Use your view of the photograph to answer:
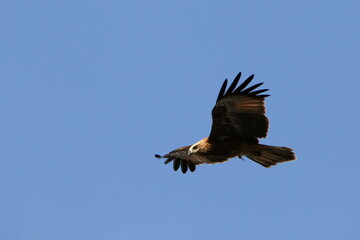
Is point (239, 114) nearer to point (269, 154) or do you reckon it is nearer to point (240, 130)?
point (240, 130)

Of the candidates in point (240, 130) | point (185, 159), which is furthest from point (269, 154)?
point (185, 159)

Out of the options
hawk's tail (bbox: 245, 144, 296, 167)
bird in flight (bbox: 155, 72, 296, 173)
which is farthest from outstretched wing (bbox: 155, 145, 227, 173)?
hawk's tail (bbox: 245, 144, 296, 167)

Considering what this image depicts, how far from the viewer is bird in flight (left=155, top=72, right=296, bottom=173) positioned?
39.1ft

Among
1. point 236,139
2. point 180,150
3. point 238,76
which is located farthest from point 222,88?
point 180,150

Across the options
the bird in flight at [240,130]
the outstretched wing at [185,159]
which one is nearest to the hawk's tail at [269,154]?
the bird in flight at [240,130]

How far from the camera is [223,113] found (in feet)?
39.9

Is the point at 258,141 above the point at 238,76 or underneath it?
underneath

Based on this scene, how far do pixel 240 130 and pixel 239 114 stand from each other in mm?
361

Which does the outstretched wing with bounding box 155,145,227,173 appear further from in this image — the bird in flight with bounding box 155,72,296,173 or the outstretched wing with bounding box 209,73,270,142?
the outstretched wing with bounding box 209,73,270,142

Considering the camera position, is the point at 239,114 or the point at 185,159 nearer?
the point at 239,114

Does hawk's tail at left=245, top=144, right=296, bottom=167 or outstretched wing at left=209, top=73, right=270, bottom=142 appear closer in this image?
outstretched wing at left=209, top=73, right=270, bottom=142

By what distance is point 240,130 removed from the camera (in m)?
12.3

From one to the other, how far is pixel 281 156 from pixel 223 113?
4.69 feet

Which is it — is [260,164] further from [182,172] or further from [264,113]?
[182,172]
